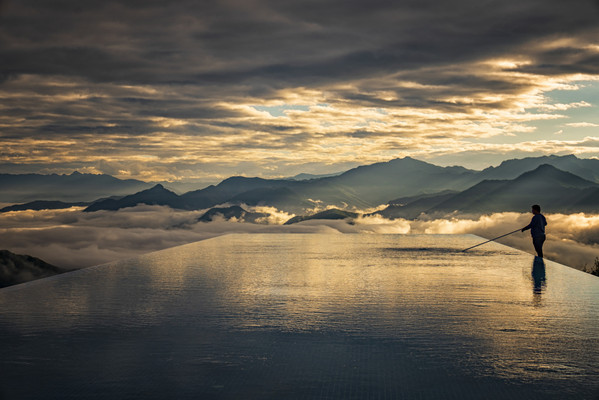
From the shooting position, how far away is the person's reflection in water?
11.2 metres

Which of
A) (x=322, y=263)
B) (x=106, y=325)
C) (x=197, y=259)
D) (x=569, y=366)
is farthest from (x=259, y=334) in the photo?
(x=197, y=259)

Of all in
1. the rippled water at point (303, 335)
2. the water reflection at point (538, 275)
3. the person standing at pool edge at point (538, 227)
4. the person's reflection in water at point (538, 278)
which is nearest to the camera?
the rippled water at point (303, 335)

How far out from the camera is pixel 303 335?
785cm

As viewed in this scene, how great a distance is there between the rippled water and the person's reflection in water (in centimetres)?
5

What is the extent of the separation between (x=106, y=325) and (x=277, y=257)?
10.5 m

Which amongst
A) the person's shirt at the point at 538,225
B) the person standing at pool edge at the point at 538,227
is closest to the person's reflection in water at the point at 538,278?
the person standing at pool edge at the point at 538,227

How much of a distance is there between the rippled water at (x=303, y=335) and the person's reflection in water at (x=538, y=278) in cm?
5

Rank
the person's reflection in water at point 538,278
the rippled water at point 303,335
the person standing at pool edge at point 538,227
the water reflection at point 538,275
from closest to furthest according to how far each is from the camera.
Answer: the rippled water at point 303,335 → the person's reflection in water at point 538,278 → the water reflection at point 538,275 → the person standing at pool edge at point 538,227

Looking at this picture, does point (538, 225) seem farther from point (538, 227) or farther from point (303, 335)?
point (303, 335)

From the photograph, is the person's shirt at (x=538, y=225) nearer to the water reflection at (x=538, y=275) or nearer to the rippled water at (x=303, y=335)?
the water reflection at (x=538, y=275)

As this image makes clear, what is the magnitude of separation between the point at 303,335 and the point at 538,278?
8.33 metres

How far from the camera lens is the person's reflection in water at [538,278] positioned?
A: 36.7ft

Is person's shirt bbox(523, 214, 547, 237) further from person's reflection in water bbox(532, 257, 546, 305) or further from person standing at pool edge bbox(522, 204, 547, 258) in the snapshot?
person's reflection in water bbox(532, 257, 546, 305)

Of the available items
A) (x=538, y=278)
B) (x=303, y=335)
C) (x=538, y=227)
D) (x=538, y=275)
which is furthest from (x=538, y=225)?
(x=303, y=335)
